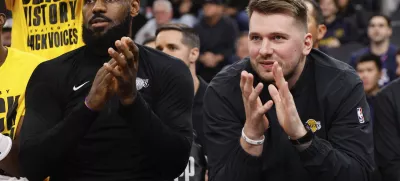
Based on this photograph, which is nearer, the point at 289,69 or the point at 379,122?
the point at 289,69

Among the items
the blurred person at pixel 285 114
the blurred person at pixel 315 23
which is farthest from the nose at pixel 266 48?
the blurred person at pixel 315 23

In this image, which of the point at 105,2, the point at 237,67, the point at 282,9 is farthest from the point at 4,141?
the point at 282,9

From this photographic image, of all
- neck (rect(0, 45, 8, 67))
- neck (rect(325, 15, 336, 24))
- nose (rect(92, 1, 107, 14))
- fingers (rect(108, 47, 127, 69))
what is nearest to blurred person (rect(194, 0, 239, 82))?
neck (rect(325, 15, 336, 24))

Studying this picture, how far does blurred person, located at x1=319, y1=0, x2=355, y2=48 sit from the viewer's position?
12294 mm

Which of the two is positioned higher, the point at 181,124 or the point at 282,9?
the point at 282,9

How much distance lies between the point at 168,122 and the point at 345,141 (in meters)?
0.90

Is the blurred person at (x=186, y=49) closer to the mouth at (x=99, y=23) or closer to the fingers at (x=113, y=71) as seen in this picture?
the mouth at (x=99, y=23)

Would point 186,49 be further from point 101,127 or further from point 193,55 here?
point 101,127

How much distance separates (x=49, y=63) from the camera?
14.4 feet

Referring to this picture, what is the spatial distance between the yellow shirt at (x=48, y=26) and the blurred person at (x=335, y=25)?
7.18 meters

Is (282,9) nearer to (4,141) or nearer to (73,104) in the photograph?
(73,104)

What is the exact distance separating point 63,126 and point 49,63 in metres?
0.49

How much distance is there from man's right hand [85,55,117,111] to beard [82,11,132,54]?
1.25ft

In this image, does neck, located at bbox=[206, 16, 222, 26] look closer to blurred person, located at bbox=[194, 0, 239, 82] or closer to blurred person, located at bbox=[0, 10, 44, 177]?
blurred person, located at bbox=[194, 0, 239, 82]
